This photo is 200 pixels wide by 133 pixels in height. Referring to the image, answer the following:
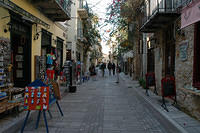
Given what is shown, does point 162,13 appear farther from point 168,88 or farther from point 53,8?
point 53,8

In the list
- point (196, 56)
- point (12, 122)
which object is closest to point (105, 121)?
point (12, 122)

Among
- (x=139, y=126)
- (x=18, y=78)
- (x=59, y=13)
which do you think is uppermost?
(x=59, y=13)

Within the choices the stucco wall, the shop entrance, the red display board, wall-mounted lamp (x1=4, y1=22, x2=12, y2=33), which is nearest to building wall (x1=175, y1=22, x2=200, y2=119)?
the red display board

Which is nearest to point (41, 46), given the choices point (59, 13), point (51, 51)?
point (51, 51)

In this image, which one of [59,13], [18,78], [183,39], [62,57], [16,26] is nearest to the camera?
[183,39]

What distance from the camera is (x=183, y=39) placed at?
6.82m

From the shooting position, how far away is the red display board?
465 centimetres

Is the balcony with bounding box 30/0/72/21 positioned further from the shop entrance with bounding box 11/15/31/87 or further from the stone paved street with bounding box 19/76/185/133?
the stone paved street with bounding box 19/76/185/133

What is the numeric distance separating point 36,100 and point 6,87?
1816mm

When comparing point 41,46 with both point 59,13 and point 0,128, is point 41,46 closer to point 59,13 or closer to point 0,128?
point 59,13

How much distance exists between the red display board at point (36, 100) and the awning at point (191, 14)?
14.0 ft

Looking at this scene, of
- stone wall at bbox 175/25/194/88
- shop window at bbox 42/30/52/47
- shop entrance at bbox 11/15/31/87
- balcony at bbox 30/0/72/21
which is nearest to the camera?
stone wall at bbox 175/25/194/88

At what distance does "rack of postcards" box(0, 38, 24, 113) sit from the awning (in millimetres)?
5436

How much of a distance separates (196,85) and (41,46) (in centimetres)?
805
